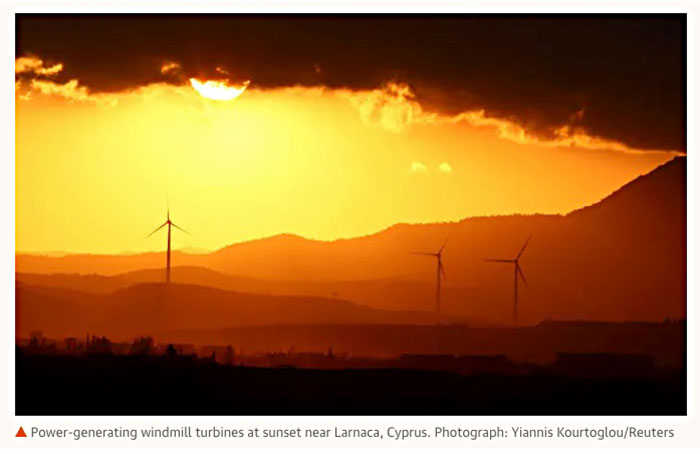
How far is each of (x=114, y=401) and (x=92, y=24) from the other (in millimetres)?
3793

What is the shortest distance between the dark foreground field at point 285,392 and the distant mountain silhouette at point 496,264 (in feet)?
2.37

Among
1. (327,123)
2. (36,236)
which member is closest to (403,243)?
(327,123)

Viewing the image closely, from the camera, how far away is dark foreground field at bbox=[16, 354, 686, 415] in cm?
1023

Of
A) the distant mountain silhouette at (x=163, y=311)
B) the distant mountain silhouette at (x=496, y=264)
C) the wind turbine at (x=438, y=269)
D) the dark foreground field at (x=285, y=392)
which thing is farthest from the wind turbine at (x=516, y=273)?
the distant mountain silhouette at (x=163, y=311)

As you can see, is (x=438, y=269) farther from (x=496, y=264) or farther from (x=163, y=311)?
(x=163, y=311)

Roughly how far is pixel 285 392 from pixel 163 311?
147 cm

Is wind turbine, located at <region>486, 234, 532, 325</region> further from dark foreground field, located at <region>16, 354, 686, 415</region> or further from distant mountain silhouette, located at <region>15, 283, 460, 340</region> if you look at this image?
distant mountain silhouette, located at <region>15, 283, 460, 340</region>

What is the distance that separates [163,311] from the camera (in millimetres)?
10352

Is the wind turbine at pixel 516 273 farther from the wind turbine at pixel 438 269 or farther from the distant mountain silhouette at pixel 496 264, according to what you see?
the wind turbine at pixel 438 269

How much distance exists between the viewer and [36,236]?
1032 cm

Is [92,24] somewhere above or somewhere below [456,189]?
above

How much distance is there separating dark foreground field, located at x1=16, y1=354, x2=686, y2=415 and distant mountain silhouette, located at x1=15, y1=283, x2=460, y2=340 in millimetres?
323

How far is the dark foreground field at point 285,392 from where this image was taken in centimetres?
1023

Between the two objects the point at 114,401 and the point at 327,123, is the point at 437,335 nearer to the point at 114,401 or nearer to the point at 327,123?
the point at 327,123
